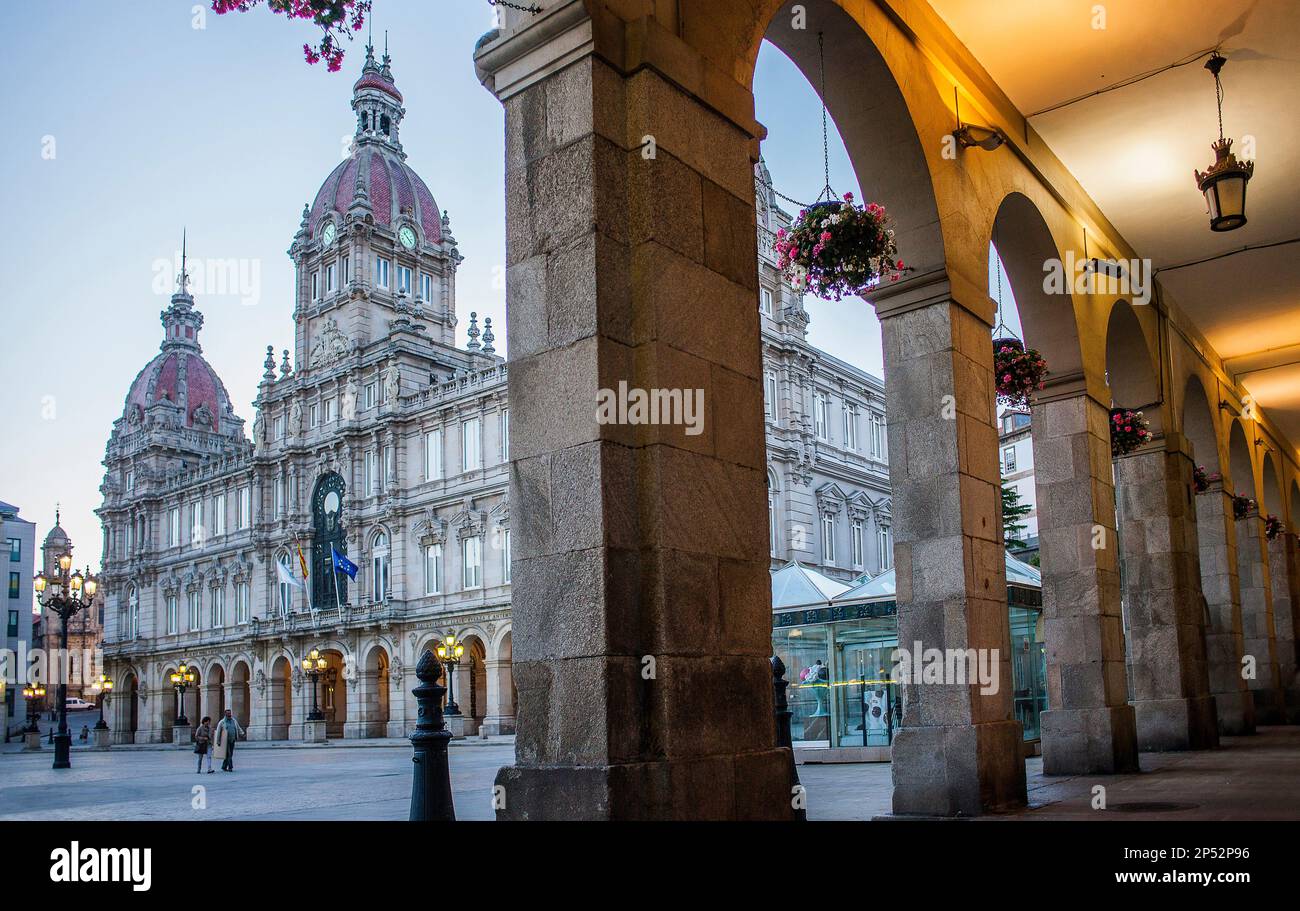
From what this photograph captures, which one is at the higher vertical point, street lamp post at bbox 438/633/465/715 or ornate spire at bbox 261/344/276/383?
ornate spire at bbox 261/344/276/383

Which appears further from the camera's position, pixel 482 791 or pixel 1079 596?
pixel 482 791

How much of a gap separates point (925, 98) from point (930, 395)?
2.42 m

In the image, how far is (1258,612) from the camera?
22734mm

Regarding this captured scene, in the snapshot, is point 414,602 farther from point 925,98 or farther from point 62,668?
point 925,98

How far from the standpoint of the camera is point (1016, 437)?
54906 mm

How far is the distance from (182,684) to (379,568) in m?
19.0

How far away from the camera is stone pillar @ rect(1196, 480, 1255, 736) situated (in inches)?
739

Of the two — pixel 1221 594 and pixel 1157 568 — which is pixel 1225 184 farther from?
pixel 1221 594

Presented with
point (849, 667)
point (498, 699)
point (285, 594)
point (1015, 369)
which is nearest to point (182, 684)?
point (285, 594)

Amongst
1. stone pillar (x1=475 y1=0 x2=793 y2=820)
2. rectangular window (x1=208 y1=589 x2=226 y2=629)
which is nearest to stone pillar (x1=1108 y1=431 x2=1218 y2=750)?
stone pillar (x1=475 y1=0 x2=793 y2=820)

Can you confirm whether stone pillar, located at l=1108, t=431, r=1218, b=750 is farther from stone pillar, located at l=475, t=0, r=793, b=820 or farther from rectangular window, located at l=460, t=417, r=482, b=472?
rectangular window, located at l=460, t=417, r=482, b=472

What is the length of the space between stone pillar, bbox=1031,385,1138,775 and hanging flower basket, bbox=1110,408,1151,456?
126 cm

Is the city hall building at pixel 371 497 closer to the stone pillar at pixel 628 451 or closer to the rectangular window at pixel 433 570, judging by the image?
the rectangular window at pixel 433 570
